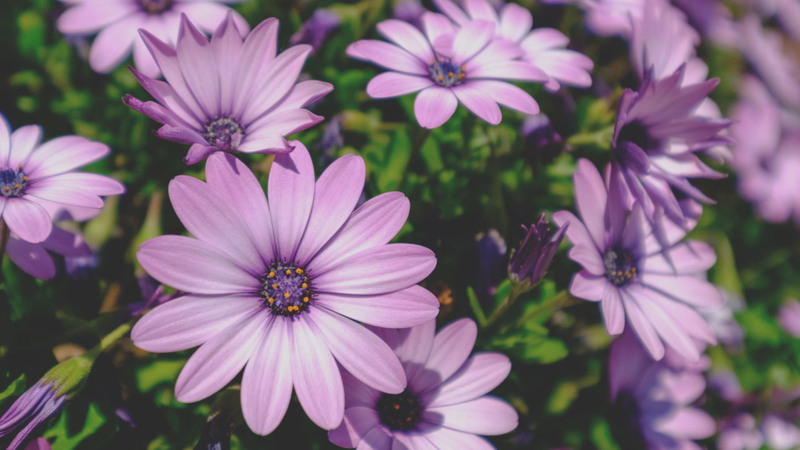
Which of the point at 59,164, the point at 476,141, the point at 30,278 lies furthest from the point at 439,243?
the point at 30,278

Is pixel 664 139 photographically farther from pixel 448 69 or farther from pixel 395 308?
pixel 395 308

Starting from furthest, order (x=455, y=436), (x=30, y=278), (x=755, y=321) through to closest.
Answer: (x=755, y=321), (x=30, y=278), (x=455, y=436)

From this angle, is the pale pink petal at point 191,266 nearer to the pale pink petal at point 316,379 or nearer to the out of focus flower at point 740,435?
the pale pink petal at point 316,379

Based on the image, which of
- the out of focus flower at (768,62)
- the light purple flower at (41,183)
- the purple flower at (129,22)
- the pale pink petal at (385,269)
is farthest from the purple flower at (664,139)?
the out of focus flower at (768,62)

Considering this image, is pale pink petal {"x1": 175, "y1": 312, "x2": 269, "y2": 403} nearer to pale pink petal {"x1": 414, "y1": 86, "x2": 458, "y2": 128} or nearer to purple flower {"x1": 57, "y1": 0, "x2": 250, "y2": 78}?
pale pink petal {"x1": 414, "y1": 86, "x2": 458, "y2": 128}

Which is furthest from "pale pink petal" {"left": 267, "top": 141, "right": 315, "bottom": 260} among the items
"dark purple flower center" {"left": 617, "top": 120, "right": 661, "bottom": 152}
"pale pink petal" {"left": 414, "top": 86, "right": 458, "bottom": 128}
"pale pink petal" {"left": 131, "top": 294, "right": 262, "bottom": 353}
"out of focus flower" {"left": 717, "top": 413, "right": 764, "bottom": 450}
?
"out of focus flower" {"left": 717, "top": 413, "right": 764, "bottom": 450}

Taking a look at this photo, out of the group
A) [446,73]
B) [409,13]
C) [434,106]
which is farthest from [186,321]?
[409,13]

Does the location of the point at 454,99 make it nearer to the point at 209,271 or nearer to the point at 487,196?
the point at 487,196
